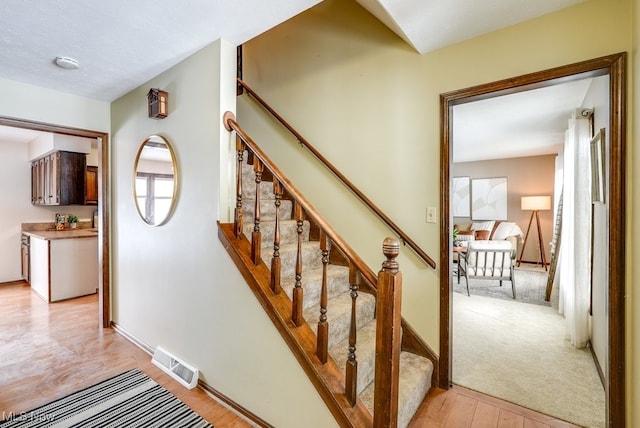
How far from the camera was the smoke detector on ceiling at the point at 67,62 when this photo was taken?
6.95 ft

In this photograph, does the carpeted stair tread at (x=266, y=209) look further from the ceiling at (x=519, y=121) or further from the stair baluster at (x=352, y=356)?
the ceiling at (x=519, y=121)

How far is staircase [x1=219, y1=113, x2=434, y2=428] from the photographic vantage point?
1350 millimetres

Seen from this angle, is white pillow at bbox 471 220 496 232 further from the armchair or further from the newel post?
the newel post

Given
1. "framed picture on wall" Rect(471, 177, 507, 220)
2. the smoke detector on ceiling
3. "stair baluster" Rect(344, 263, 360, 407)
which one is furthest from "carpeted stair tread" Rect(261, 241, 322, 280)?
"framed picture on wall" Rect(471, 177, 507, 220)

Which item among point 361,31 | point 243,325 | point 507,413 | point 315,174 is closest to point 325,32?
point 361,31

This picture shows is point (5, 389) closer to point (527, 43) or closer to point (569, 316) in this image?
point (527, 43)

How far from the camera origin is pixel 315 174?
106 inches

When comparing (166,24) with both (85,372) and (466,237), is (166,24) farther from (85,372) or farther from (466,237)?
(466,237)

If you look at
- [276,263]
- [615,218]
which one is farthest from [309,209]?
[615,218]

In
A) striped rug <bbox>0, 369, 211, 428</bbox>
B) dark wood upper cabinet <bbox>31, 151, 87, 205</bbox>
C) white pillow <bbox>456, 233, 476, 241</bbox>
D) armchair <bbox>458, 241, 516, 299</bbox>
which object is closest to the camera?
striped rug <bbox>0, 369, 211, 428</bbox>

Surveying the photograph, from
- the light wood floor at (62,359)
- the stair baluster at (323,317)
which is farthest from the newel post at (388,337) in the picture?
the light wood floor at (62,359)

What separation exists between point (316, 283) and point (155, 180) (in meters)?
1.66

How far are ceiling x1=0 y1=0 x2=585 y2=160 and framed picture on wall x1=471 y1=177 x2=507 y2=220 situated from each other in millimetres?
6082

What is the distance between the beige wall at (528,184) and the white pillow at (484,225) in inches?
19.5
